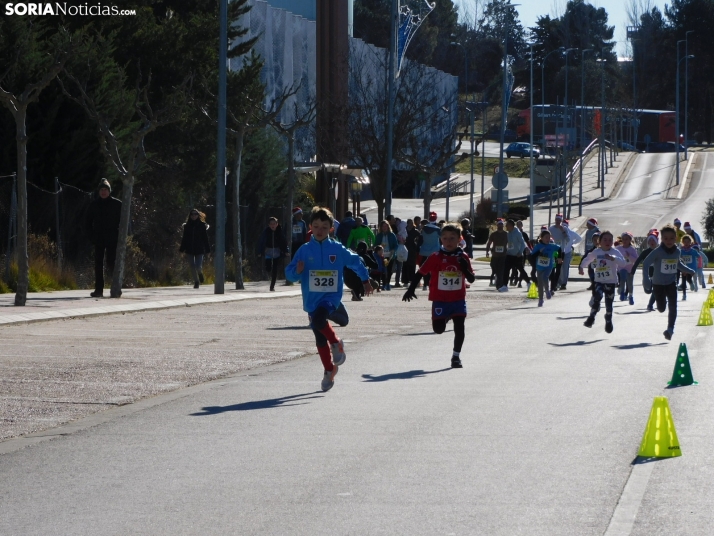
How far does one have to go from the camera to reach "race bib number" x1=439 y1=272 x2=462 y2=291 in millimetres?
14062

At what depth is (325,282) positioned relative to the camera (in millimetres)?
11836

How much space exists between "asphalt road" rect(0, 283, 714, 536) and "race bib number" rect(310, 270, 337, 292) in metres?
0.91

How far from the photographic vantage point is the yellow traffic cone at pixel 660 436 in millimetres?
8008

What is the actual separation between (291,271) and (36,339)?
5.26m

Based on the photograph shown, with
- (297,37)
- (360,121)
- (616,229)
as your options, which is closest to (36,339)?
(360,121)

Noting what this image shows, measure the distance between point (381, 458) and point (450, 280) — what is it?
625cm

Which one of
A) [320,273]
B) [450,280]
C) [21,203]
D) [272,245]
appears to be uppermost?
[21,203]

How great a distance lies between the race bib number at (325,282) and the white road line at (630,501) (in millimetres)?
4571

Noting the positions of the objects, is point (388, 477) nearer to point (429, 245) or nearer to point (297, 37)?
point (429, 245)

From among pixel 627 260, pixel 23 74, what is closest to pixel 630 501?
pixel 627 260

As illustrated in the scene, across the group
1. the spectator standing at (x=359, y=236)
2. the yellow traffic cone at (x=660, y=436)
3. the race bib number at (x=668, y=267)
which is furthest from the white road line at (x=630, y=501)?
the spectator standing at (x=359, y=236)

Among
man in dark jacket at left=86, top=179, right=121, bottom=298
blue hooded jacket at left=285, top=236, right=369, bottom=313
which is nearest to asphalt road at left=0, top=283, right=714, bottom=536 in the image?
blue hooded jacket at left=285, top=236, right=369, bottom=313

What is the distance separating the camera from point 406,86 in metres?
56.2

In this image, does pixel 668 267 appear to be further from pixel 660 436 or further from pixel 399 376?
pixel 660 436
